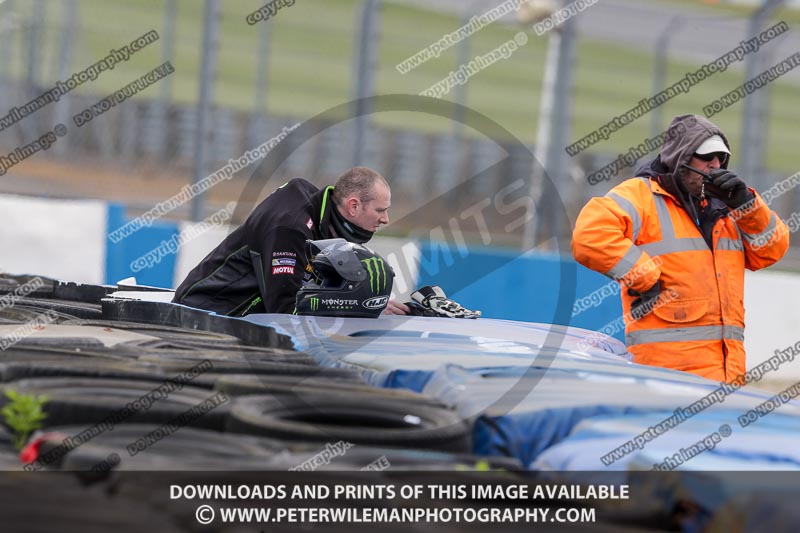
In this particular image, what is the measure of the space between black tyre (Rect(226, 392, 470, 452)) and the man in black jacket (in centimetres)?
209

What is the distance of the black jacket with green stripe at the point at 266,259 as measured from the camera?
4.82 metres

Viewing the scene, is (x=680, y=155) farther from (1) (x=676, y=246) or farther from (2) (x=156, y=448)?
(2) (x=156, y=448)

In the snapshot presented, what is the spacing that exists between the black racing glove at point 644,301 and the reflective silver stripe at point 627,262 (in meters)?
0.15

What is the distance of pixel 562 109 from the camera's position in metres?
9.83

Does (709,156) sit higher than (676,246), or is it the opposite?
(709,156)

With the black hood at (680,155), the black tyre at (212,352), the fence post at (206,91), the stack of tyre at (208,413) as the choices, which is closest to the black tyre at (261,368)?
the stack of tyre at (208,413)

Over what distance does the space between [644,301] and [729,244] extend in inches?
20.7

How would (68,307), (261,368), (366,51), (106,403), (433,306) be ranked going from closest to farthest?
(106,403), (261,368), (433,306), (68,307), (366,51)

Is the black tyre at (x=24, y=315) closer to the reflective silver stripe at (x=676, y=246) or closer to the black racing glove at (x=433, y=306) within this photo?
the black racing glove at (x=433, y=306)

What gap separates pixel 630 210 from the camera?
4.88 meters

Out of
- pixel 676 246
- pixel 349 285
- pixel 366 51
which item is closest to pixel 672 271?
pixel 676 246

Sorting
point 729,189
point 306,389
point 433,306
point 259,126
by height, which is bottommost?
point 306,389

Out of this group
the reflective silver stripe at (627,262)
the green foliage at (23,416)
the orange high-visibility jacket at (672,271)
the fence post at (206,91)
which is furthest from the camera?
the fence post at (206,91)

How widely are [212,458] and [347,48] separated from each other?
437 inches
